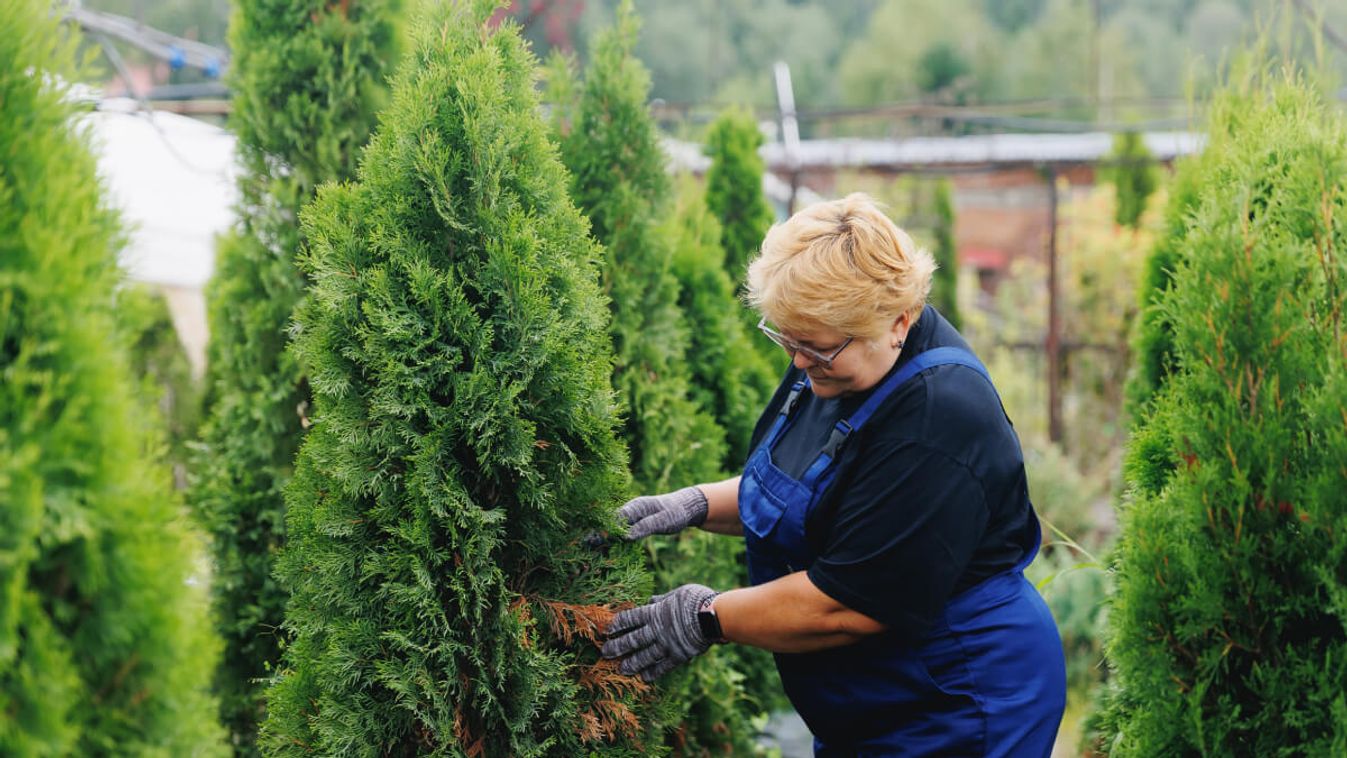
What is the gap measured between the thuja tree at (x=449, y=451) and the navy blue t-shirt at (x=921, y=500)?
0.61m

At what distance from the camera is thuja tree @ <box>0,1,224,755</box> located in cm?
146

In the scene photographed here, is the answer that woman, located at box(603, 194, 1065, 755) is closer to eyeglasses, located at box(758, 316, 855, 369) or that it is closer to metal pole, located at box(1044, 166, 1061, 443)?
eyeglasses, located at box(758, 316, 855, 369)

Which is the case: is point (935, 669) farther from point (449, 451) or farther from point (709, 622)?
point (449, 451)

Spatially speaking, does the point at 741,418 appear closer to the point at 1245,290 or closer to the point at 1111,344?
the point at 1245,290

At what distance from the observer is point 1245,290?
2.30 meters

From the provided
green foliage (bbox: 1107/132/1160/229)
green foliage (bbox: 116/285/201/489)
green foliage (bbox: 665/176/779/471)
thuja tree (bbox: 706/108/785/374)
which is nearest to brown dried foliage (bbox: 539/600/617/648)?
green foliage (bbox: 665/176/779/471)

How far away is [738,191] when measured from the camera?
21.3 feet

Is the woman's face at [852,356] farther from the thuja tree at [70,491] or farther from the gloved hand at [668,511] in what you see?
the thuja tree at [70,491]

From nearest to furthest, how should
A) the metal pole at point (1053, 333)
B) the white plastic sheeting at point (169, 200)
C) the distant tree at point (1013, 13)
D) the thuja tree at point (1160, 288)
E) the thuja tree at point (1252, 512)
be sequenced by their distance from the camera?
the thuja tree at point (1252, 512) → the thuja tree at point (1160, 288) → the white plastic sheeting at point (169, 200) → the metal pole at point (1053, 333) → the distant tree at point (1013, 13)

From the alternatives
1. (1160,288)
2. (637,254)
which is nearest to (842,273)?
(637,254)

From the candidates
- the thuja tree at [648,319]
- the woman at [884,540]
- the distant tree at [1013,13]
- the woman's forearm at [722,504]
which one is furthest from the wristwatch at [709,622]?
the distant tree at [1013,13]

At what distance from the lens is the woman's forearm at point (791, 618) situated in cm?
241

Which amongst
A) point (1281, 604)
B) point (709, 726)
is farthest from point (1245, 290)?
point (709, 726)

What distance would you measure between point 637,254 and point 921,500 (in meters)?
2.04
